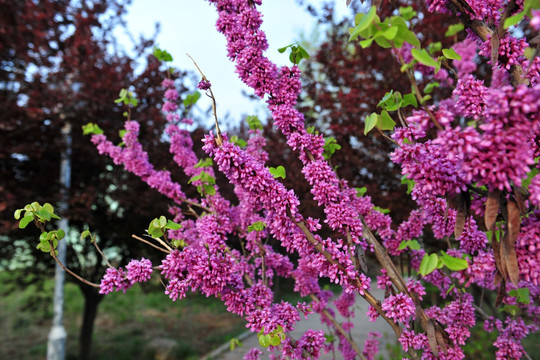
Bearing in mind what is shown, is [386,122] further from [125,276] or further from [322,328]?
[322,328]

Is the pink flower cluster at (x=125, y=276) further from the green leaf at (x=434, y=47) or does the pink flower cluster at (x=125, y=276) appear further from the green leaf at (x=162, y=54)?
the green leaf at (x=434, y=47)

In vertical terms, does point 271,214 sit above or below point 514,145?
above

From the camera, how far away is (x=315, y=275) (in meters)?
2.38

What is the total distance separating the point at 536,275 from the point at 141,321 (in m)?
10.6

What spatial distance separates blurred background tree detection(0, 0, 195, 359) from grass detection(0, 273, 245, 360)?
3.96ft

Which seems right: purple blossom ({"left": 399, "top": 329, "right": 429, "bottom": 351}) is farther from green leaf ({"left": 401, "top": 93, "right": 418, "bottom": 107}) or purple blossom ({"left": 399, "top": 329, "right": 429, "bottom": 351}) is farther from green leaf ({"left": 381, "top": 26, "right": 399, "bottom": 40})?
green leaf ({"left": 381, "top": 26, "right": 399, "bottom": 40})

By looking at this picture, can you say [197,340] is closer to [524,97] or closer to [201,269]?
[201,269]

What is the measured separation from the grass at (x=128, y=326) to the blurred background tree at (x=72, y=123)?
1207 mm

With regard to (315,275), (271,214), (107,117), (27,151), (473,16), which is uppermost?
(107,117)

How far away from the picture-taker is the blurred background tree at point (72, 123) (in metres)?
5.38

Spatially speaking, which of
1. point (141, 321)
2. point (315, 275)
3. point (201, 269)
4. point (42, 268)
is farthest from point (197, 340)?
point (201, 269)

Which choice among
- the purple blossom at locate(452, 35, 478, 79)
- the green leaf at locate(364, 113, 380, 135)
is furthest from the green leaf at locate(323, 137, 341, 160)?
the purple blossom at locate(452, 35, 478, 79)

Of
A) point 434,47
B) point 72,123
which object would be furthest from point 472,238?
point 72,123

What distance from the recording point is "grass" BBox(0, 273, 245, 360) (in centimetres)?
722
